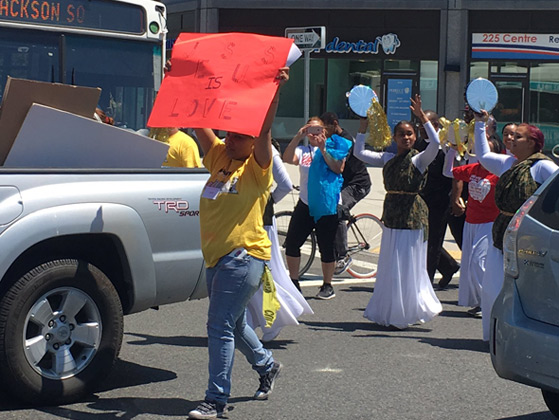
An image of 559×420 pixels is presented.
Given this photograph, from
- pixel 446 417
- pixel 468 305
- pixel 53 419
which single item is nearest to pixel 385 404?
pixel 446 417

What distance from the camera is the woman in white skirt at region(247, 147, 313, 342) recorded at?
7.17 metres

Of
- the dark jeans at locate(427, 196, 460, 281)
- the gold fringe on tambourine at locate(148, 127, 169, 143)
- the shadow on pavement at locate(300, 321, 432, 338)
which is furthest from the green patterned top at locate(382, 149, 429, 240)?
the gold fringe on tambourine at locate(148, 127, 169, 143)

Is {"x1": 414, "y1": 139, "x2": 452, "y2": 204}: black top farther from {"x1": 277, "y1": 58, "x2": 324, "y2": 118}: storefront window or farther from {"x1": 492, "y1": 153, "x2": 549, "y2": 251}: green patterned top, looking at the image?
{"x1": 277, "y1": 58, "x2": 324, "y2": 118}: storefront window

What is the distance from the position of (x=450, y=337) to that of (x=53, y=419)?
356 cm

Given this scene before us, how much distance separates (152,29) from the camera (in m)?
8.69

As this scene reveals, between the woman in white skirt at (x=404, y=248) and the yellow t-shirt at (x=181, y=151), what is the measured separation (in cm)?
188

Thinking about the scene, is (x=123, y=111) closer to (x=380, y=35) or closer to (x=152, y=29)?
(x=152, y=29)

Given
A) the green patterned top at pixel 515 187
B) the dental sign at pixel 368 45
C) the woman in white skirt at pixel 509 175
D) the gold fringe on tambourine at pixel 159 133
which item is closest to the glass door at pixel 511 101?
the dental sign at pixel 368 45

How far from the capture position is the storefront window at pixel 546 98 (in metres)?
26.6

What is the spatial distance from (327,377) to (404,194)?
84.5 inches

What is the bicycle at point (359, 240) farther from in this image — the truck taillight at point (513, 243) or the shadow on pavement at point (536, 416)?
the truck taillight at point (513, 243)

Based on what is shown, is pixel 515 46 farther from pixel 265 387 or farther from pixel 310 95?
pixel 265 387

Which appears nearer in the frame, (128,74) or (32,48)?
(32,48)

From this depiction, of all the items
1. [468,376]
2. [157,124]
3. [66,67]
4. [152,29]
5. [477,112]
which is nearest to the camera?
[157,124]
